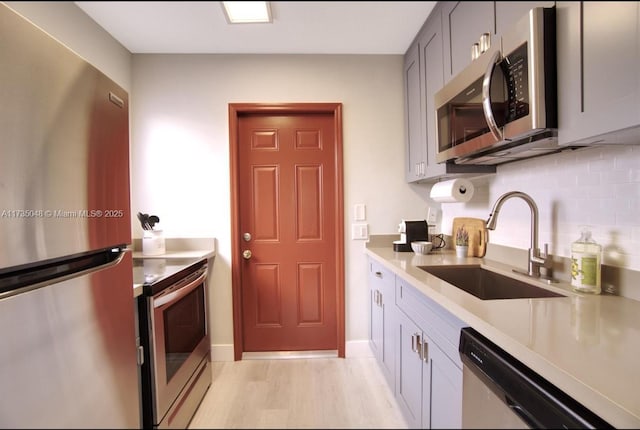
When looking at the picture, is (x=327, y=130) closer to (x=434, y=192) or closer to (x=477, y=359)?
(x=434, y=192)

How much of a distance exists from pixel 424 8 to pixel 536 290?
4.75 ft

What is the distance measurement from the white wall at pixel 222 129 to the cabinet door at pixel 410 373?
2.41 ft

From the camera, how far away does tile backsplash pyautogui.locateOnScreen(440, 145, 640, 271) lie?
86 centimetres

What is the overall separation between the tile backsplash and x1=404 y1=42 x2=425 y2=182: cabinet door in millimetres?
481

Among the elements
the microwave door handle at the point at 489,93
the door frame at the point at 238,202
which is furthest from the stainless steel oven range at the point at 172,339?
the microwave door handle at the point at 489,93

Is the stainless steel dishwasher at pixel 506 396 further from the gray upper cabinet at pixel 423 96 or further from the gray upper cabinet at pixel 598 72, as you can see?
the gray upper cabinet at pixel 423 96

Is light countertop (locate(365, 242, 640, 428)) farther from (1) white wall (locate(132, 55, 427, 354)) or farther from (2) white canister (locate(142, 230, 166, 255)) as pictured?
(2) white canister (locate(142, 230, 166, 255))

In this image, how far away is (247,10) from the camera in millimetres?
1267

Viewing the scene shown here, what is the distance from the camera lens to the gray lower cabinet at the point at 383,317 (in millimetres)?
1527

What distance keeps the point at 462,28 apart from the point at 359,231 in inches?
50.6

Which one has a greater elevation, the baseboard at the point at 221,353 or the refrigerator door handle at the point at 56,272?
the refrigerator door handle at the point at 56,272

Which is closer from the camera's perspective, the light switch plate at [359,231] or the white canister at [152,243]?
the white canister at [152,243]

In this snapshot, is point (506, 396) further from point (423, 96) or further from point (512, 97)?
point (423, 96)

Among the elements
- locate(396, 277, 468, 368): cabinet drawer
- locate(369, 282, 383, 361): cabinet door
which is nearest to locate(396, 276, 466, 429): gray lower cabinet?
locate(396, 277, 468, 368): cabinet drawer
